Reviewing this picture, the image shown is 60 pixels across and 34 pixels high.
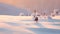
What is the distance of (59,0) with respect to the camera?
1371mm

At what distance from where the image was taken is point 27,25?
131 centimetres

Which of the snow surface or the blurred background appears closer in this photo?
the snow surface

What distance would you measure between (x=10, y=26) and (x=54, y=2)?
24.2 inches

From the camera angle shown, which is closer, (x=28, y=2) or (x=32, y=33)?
(x=32, y=33)

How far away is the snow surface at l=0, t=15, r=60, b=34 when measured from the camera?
127cm

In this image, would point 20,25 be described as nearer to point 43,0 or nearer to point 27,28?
point 27,28

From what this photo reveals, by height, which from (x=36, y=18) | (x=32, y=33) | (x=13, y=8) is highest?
(x=13, y=8)

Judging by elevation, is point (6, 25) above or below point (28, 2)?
below

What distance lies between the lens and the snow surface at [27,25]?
1267mm

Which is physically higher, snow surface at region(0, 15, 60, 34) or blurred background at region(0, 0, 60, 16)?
blurred background at region(0, 0, 60, 16)

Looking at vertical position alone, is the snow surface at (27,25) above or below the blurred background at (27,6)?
below

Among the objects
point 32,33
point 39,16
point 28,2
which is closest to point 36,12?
point 39,16

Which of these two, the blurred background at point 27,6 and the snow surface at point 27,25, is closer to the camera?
the snow surface at point 27,25

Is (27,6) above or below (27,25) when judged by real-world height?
above
